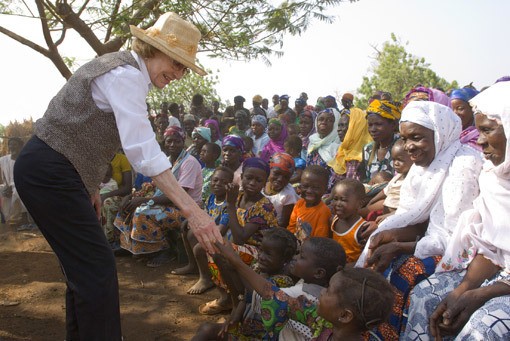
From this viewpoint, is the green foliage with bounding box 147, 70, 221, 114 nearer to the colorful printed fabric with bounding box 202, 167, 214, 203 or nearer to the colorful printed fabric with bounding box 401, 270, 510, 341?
the colorful printed fabric with bounding box 202, 167, 214, 203

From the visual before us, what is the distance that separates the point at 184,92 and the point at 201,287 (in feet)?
56.9

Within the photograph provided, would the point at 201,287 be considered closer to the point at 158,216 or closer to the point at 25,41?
the point at 158,216

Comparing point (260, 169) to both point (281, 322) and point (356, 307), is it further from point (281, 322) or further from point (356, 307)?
point (356, 307)

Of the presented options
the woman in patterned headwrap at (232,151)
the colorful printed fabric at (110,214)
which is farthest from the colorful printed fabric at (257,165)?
the colorful printed fabric at (110,214)

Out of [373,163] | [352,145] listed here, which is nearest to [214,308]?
[373,163]

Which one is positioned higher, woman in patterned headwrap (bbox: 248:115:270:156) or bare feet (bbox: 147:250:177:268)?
woman in patterned headwrap (bbox: 248:115:270:156)

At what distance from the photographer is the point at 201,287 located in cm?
446

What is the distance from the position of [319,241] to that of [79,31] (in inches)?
184

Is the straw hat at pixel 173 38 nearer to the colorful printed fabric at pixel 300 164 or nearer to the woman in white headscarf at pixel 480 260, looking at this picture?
the woman in white headscarf at pixel 480 260

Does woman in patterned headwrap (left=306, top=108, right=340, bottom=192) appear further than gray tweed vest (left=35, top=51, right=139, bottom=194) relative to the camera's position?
Yes

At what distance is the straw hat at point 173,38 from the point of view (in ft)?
8.04

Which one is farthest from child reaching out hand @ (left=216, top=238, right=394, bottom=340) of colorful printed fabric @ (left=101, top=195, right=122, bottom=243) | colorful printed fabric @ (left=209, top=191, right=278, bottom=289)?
colorful printed fabric @ (left=101, top=195, right=122, bottom=243)

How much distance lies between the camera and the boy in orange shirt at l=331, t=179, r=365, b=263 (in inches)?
143

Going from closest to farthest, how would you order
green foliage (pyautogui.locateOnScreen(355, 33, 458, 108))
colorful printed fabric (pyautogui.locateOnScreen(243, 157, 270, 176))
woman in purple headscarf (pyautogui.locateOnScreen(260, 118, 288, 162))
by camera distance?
1. colorful printed fabric (pyautogui.locateOnScreen(243, 157, 270, 176))
2. woman in purple headscarf (pyautogui.locateOnScreen(260, 118, 288, 162))
3. green foliage (pyautogui.locateOnScreen(355, 33, 458, 108))
